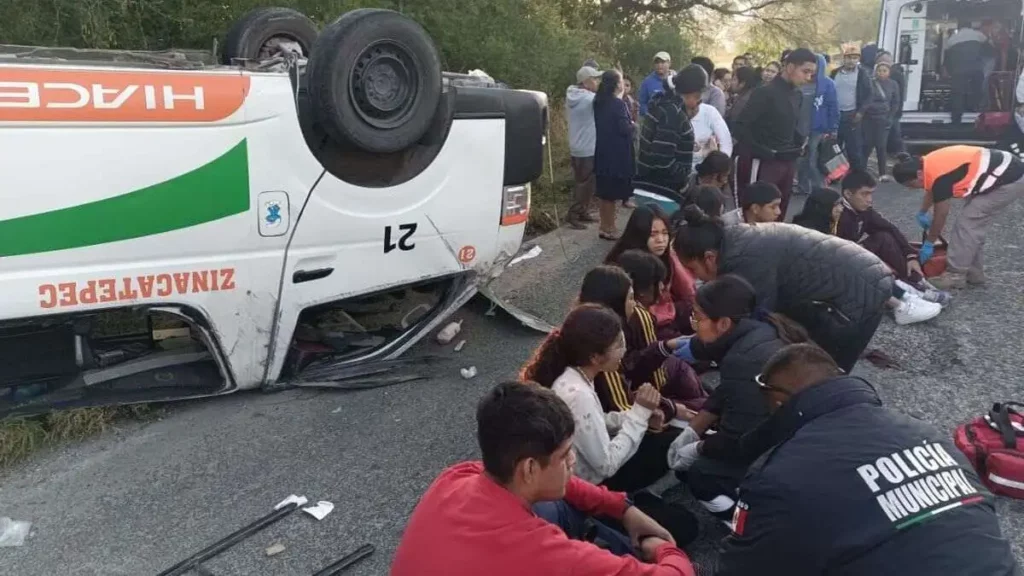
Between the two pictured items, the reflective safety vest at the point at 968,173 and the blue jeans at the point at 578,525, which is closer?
the blue jeans at the point at 578,525

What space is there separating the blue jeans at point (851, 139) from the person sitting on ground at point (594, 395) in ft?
24.4

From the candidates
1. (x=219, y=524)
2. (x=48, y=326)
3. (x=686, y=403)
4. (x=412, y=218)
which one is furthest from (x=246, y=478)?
(x=686, y=403)

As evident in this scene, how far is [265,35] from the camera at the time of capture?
16.2 ft

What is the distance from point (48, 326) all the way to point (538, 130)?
8.51 ft

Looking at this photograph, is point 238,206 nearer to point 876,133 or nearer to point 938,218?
point 938,218

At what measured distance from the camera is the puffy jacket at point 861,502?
5.90 feet

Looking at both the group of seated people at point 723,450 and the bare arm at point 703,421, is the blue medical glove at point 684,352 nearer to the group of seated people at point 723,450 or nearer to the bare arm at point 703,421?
the group of seated people at point 723,450

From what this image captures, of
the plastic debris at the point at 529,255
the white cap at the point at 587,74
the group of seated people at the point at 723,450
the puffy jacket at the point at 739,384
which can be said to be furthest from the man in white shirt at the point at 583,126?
the puffy jacket at the point at 739,384

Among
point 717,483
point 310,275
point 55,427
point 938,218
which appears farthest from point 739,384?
point 938,218

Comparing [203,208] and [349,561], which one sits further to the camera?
[203,208]

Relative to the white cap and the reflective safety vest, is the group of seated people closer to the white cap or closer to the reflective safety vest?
the reflective safety vest

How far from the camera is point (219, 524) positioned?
3176 millimetres

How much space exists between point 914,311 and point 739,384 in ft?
9.24

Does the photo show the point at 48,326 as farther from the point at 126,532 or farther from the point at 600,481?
the point at 600,481
